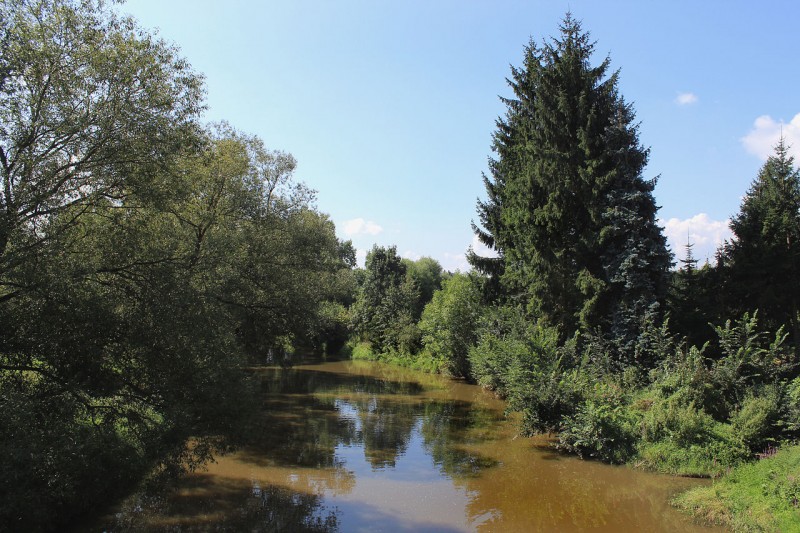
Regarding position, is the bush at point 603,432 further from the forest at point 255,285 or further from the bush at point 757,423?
the bush at point 757,423

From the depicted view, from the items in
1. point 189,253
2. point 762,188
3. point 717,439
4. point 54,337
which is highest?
point 762,188

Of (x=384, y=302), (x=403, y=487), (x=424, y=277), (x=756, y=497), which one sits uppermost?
(x=424, y=277)

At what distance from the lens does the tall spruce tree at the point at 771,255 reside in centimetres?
2258

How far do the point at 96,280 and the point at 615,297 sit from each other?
18.4 meters

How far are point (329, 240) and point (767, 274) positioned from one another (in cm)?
2145

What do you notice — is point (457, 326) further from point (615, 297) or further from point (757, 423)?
point (757, 423)

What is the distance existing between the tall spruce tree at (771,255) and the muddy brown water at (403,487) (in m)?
13.4

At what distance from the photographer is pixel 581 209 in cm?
2173

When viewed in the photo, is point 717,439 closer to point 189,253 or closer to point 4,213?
point 189,253

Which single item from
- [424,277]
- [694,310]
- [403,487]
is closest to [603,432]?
[403,487]

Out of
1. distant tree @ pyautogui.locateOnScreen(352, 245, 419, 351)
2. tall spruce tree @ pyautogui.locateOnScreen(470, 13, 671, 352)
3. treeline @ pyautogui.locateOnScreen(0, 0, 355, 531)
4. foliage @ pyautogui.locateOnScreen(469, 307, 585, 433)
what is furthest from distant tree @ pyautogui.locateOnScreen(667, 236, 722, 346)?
distant tree @ pyautogui.locateOnScreen(352, 245, 419, 351)

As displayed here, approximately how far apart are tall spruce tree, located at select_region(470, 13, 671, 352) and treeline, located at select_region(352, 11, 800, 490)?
0.21ft

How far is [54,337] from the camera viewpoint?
928 cm

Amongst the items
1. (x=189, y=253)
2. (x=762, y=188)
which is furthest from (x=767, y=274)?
(x=189, y=253)
